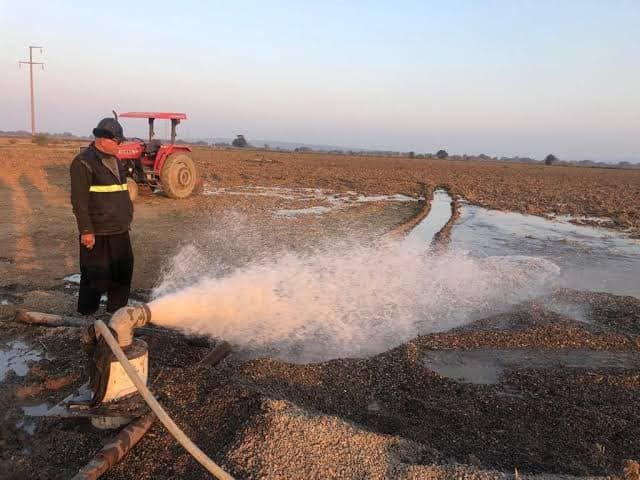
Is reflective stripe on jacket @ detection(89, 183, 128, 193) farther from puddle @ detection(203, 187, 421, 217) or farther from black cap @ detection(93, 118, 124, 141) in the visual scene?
puddle @ detection(203, 187, 421, 217)

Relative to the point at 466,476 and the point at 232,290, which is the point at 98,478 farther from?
the point at 232,290

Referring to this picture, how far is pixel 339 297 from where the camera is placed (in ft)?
22.0

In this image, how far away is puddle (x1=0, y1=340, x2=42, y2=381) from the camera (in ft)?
13.7

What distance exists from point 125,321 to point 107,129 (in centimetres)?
215

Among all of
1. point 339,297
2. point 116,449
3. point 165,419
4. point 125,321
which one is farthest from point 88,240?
point 339,297

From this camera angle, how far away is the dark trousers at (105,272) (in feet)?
15.9

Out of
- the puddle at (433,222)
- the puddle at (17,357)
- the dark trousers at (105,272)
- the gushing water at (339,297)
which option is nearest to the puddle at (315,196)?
the puddle at (433,222)

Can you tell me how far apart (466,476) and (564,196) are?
2429 cm

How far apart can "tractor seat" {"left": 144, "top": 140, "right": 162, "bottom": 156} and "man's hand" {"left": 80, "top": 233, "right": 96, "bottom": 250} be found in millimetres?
9959

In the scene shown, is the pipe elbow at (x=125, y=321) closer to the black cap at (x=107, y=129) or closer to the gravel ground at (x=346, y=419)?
the gravel ground at (x=346, y=419)

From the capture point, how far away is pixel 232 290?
6078 mm

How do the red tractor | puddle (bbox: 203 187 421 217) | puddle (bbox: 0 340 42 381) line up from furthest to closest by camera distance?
puddle (bbox: 203 187 421 217) → the red tractor → puddle (bbox: 0 340 42 381)

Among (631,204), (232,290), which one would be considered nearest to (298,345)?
(232,290)

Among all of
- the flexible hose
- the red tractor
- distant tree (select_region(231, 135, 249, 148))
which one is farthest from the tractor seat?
distant tree (select_region(231, 135, 249, 148))
